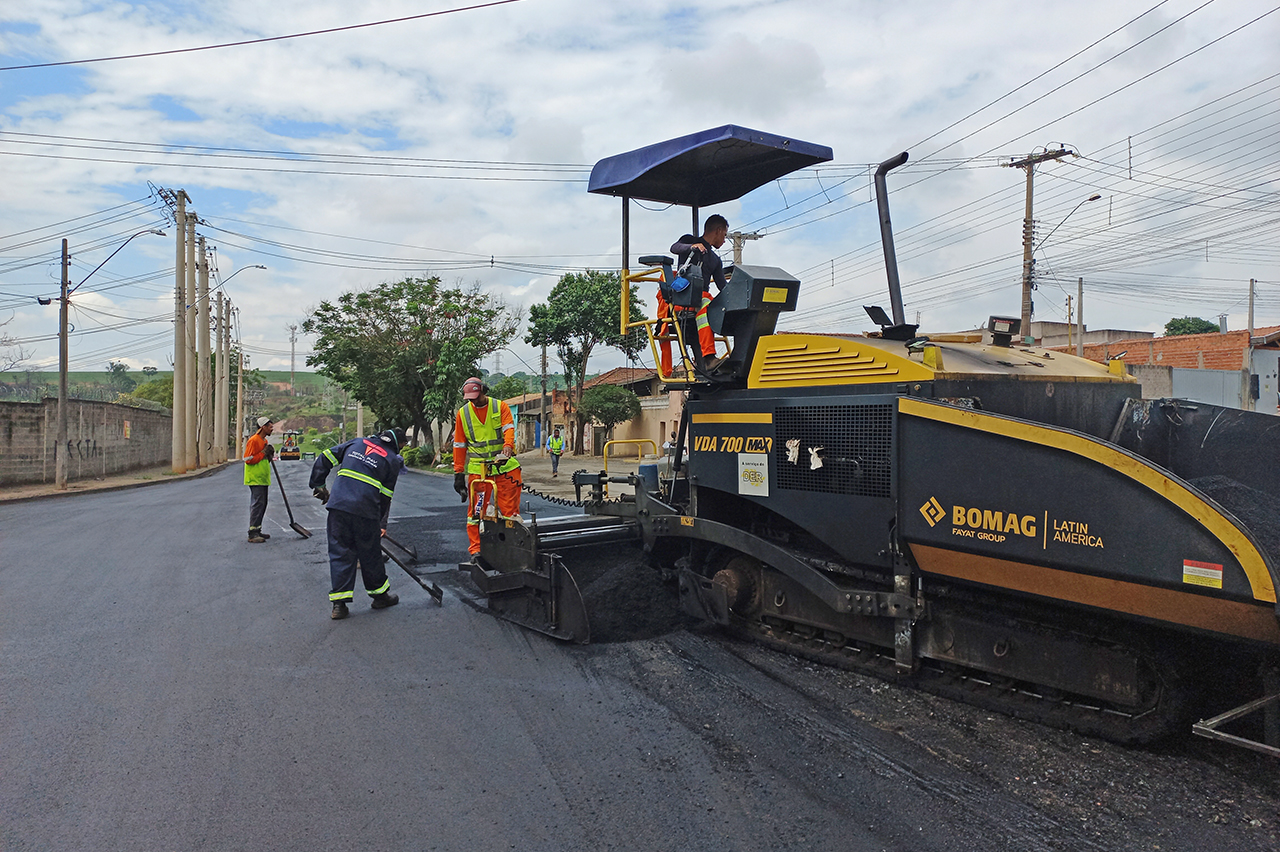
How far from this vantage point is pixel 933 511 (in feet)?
12.0

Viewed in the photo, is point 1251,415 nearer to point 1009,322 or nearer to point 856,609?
point 1009,322

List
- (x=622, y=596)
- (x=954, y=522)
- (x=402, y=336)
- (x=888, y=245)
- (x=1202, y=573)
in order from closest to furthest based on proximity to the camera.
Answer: (x=1202, y=573), (x=954, y=522), (x=888, y=245), (x=622, y=596), (x=402, y=336)

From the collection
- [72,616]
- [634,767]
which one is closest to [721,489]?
[634,767]

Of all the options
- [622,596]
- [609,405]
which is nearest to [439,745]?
[622,596]

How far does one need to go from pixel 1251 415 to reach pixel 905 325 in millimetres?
1667

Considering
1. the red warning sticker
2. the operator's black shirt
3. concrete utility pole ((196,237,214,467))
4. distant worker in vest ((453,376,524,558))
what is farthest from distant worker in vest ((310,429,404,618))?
concrete utility pole ((196,237,214,467))

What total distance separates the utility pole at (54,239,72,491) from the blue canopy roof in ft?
62.1

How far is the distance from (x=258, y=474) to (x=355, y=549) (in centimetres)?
462

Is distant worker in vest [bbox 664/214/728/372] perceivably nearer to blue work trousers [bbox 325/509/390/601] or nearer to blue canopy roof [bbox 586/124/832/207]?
blue canopy roof [bbox 586/124/832/207]

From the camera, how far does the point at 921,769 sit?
129 inches

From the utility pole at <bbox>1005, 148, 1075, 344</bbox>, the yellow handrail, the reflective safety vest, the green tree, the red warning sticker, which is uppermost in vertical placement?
the utility pole at <bbox>1005, 148, 1075, 344</bbox>

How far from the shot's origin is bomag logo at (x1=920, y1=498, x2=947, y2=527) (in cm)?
362

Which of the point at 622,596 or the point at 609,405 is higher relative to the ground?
the point at 609,405

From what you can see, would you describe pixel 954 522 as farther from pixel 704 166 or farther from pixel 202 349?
pixel 202 349
